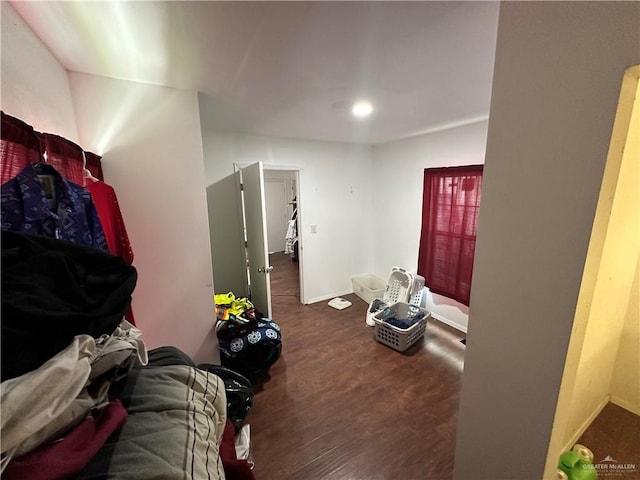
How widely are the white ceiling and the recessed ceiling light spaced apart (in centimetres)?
7

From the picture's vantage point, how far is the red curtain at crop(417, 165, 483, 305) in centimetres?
264

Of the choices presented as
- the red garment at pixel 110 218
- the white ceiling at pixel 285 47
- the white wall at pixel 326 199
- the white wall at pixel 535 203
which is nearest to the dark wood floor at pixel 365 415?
the white wall at pixel 535 203

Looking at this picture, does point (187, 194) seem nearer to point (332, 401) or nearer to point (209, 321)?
point (209, 321)

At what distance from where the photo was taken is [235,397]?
164 cm

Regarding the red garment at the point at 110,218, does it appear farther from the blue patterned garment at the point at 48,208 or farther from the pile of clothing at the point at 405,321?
the pile of clothing at the point at 405,321

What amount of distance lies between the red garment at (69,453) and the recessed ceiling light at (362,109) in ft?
6.95

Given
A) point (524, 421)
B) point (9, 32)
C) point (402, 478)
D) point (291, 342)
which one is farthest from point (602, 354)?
point (9, 32)

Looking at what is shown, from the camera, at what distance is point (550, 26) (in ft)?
2.31

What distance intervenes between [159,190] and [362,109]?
1629 mm

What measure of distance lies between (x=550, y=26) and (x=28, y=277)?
4.37 ft

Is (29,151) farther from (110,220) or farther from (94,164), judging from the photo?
(94,164)

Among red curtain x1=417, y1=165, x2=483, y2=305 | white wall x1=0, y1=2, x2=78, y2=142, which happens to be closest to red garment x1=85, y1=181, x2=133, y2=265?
white wall x1=0, y1=2, x2=78, y2=142

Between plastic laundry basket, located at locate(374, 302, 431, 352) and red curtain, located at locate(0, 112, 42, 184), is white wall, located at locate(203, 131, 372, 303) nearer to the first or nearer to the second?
plastic laundry basket, located at locate(374, 302, 431, 352)

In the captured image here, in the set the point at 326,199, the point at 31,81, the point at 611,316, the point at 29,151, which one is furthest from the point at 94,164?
the point at 611,316
